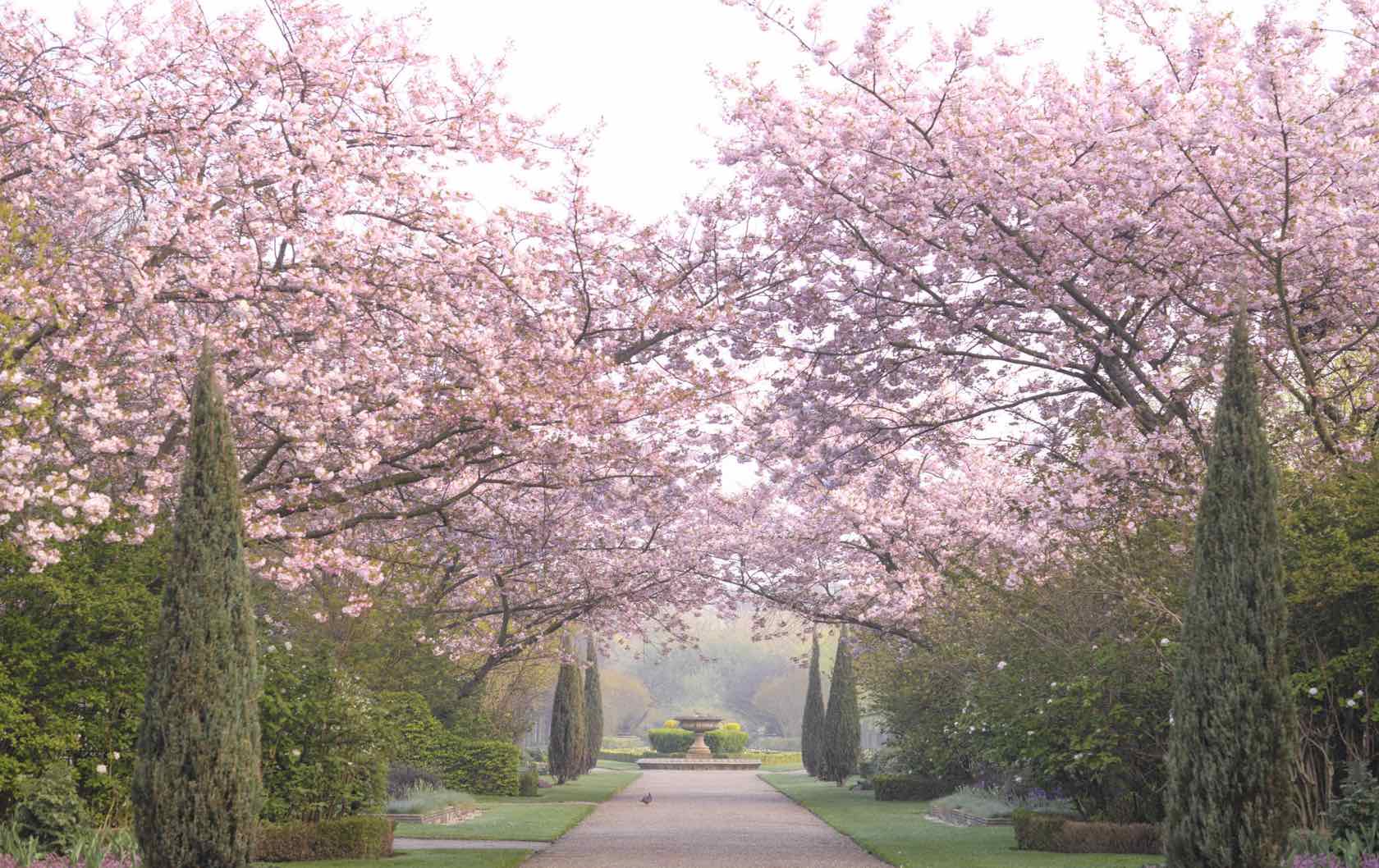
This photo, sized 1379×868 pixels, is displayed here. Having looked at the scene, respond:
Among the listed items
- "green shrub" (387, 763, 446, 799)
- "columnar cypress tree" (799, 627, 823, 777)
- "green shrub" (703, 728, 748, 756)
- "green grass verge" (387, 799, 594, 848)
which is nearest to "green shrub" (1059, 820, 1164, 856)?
"green grass verge" (387, 799, 594, 848)

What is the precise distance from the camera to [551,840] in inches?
659

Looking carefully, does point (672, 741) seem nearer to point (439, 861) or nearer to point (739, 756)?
point (739, 756)

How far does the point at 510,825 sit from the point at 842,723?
17671mm

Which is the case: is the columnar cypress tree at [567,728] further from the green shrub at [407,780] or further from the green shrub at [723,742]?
the green shrub at [723,742]

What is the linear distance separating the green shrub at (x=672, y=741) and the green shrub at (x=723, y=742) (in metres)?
0.81

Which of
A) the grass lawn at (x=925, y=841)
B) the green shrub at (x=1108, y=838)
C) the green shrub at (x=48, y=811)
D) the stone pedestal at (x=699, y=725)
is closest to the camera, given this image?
the green shrub at (x=48, y=811)

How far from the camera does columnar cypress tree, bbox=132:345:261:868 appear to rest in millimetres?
9133

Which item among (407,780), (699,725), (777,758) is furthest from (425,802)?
(777,758)

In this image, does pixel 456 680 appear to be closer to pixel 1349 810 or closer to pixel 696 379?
pixel 696 379

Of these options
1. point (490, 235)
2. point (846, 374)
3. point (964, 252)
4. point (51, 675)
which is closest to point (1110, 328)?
point (964, 252)

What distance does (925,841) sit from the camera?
664 inches

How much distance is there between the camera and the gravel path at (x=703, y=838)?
14.0 meters

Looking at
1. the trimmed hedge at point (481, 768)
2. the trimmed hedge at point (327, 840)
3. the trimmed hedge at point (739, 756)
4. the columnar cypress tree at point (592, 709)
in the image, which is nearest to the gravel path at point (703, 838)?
the trimmed hedge at point (327, 840)

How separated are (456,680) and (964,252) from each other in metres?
16.0
